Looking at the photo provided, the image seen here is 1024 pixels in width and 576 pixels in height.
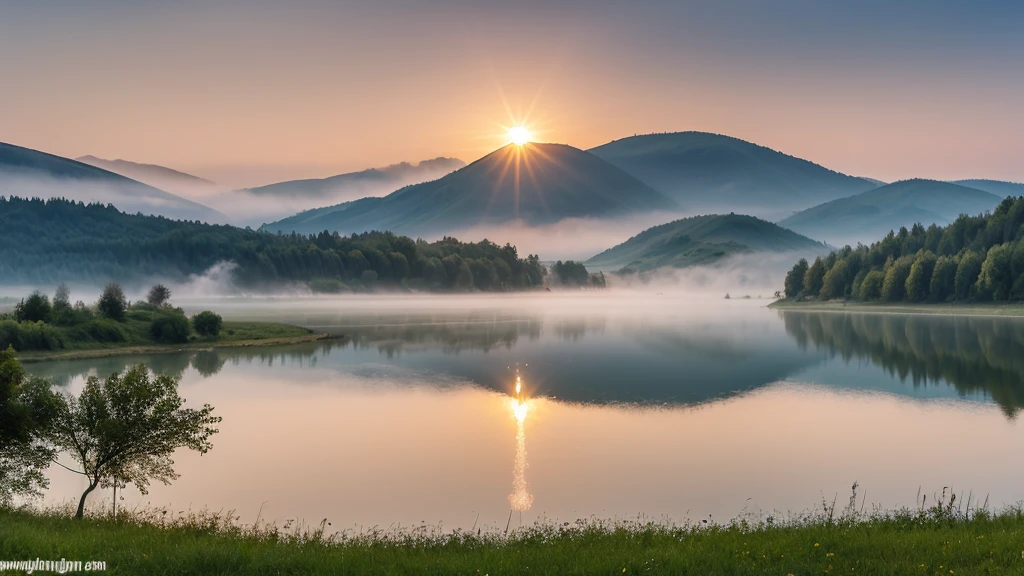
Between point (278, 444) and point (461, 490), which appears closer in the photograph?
point (461, 490)

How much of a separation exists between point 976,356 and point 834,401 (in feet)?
101

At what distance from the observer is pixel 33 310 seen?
247ft

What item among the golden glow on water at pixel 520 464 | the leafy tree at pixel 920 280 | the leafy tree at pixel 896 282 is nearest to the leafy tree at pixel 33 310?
the golden glow on water at pixel 520 464

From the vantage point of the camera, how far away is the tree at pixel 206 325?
3499 inches

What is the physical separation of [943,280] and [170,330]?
127216mm

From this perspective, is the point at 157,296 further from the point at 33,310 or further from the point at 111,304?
the point at 33,310

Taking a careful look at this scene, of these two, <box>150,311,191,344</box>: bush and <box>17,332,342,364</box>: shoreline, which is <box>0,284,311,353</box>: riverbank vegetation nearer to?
<box>150,311,191,344</box>: bush

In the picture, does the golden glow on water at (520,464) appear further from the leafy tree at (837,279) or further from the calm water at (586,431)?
the leafy tree at (837,279)

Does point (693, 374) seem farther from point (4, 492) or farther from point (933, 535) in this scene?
point (4, 492)

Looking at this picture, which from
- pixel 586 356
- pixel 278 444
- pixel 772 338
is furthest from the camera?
pixel 772 338

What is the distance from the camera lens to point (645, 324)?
399 feet

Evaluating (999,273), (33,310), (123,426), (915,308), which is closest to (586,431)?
(123,426)

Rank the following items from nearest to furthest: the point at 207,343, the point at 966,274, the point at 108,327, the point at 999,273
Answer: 1. the point at 108,327
2. the point at 207,343
3. the point at 999,273
4. the point at 966,274

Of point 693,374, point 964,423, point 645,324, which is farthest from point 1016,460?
point 645,324
